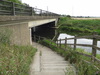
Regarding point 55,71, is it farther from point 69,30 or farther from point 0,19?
point 69,30

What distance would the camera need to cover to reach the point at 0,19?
4957 millimetres

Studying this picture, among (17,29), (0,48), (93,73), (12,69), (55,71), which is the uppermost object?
(17,29)

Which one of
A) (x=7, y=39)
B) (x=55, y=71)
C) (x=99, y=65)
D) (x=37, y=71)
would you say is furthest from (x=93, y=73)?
(x=7, y=39)

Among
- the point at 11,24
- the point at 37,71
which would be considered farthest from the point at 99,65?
the point at 11,24

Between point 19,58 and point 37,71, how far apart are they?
0.84 m

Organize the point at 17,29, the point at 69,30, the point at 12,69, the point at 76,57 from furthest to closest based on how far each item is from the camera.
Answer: the point at 69,30
the point at 17,29
the point at 76,57
the point at 12,69

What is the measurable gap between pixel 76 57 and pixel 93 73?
152cm

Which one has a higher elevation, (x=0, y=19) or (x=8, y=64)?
(x=0, y=19)

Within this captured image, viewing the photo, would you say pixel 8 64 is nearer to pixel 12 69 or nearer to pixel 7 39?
pixel 12 69

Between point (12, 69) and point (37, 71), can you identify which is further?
point (37, 71)

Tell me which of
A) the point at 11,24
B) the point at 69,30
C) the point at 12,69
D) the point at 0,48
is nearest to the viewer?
the point at 12,69

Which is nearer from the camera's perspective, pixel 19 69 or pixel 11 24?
pixel 19 69

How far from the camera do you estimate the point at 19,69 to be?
118 inches

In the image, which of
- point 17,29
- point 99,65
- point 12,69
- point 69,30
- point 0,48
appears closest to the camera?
point 12,69
